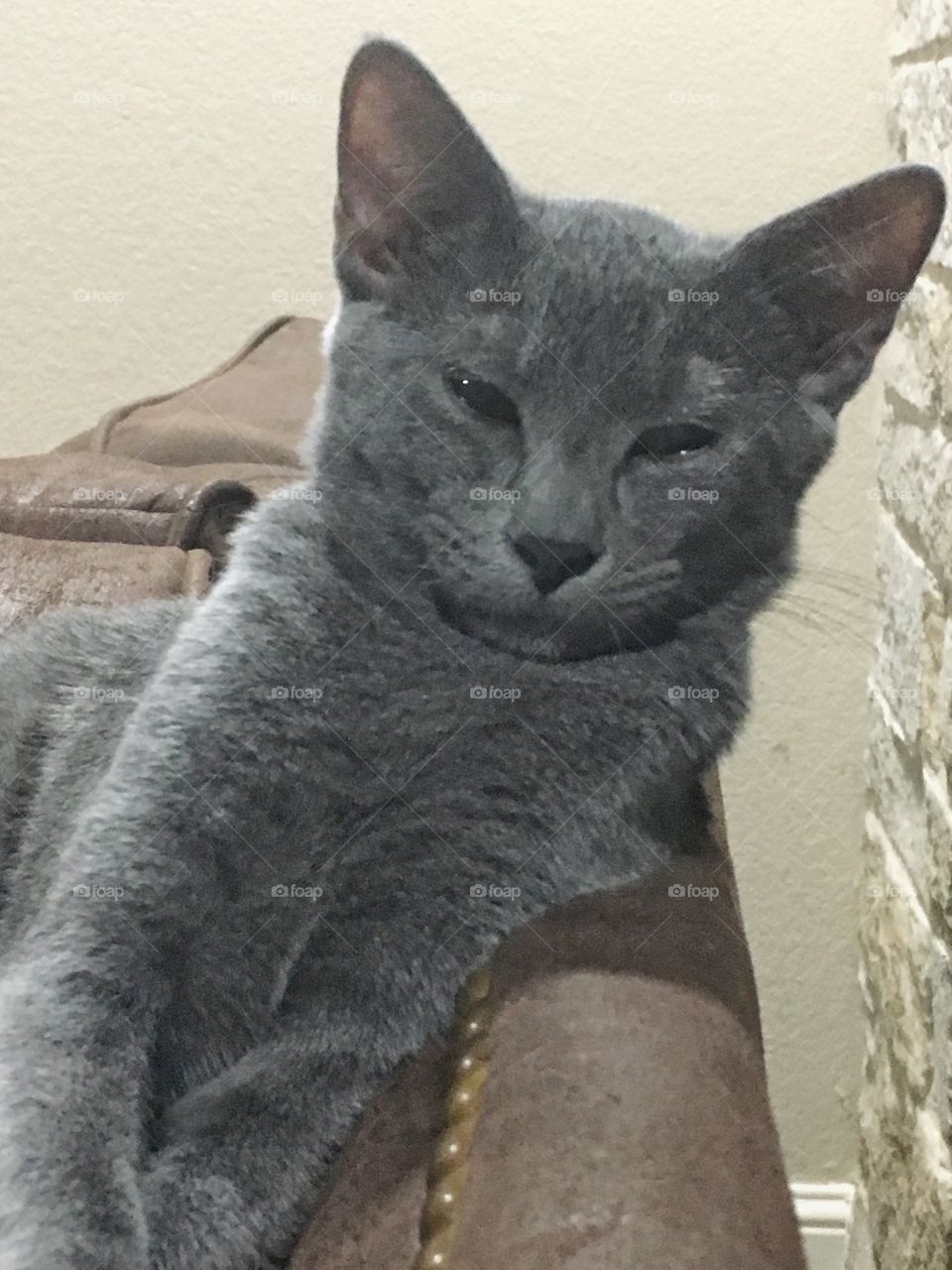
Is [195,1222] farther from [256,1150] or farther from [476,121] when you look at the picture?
[476,121]

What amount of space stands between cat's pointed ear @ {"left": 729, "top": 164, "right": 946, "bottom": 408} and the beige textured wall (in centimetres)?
13

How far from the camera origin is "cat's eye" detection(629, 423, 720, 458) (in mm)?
639

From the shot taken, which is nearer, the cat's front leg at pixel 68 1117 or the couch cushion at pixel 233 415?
the cat's front leg at pixel 68 1117

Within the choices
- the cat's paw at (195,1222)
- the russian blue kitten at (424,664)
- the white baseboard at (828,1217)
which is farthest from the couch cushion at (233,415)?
the white baseboard at (828,1217)

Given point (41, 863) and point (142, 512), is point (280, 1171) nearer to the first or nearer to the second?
point (41, 863)

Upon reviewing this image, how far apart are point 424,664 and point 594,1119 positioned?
260 mm

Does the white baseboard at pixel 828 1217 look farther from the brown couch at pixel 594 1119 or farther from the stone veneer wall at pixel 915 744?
the brown couch at pixel 594 1119

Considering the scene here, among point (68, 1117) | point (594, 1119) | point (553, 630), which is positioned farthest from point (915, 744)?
point (68, 1117)

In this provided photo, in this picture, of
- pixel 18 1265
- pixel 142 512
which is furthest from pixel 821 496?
pixel 18 1265

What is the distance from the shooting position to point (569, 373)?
→ 0.63 metres

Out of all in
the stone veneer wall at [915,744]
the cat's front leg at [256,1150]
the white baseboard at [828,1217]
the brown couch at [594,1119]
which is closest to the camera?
the brown couch at [594,1119]

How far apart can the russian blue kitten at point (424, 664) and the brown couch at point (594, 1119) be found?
3cm

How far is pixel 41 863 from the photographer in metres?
0.72

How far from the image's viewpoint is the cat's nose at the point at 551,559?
617mm
